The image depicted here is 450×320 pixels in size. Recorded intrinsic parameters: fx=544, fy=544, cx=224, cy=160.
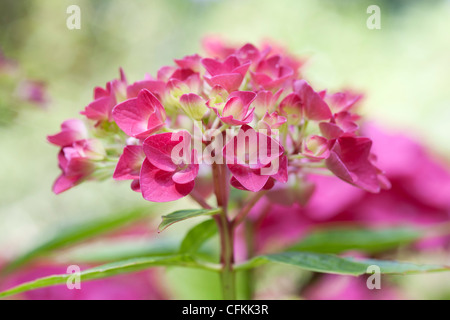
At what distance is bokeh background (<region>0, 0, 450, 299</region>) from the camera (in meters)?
2.11

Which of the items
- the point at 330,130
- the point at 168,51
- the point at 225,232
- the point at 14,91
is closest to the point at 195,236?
the point at 225,232

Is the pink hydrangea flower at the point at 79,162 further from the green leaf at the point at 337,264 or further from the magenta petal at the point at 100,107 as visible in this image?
the green leaf at the point at 337,264

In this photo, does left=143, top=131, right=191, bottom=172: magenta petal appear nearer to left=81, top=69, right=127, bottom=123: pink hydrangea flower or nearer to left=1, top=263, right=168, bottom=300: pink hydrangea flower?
left=81, top=69, right=127, bottom=123: pink hydrangea flower

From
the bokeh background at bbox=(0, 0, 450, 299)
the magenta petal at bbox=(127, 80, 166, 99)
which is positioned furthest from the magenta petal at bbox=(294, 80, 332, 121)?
the bokeh background at bbox=(0, 0, 450, 299)

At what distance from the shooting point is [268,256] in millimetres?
413

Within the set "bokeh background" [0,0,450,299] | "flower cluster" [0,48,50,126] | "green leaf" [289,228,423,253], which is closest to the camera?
"green leaf" [289,228,423,253]

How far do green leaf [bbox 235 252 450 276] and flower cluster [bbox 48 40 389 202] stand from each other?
2.3 inches

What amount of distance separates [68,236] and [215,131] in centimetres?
30

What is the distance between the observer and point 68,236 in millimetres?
595

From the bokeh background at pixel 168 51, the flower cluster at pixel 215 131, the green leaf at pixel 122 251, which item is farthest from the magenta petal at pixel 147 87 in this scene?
the bokeh background at pixel 168 51

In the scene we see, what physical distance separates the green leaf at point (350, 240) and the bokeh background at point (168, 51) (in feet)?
3.35

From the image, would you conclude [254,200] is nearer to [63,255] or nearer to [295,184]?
[295,184]

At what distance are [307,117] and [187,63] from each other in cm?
10

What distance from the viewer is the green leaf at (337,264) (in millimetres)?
379
